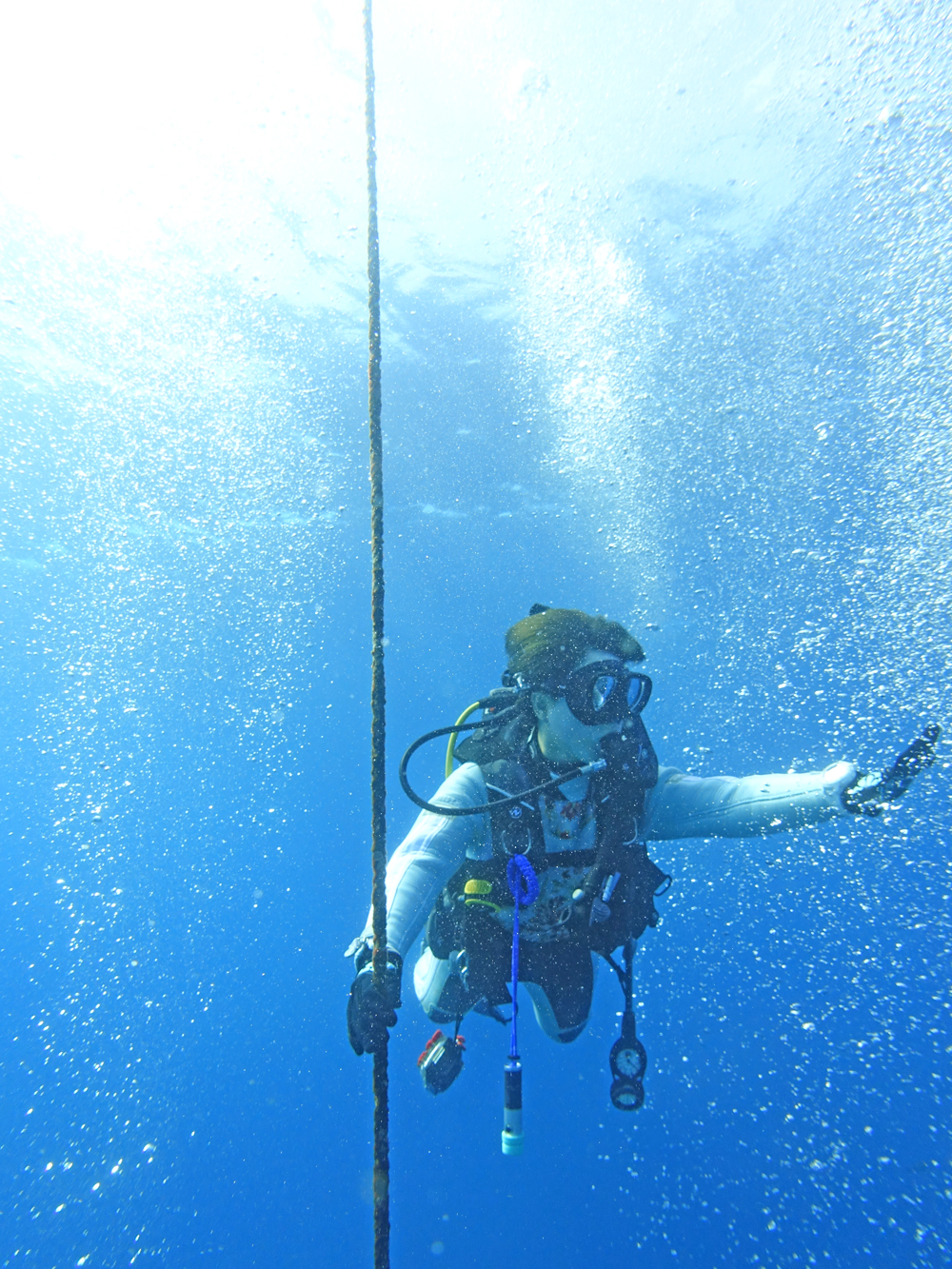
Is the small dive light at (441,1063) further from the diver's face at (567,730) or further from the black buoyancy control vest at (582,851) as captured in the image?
the diver's face at (567,730)

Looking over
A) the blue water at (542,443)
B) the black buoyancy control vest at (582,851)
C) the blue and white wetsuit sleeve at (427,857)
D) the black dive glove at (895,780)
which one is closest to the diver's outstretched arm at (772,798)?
the black dive glove at (895,780)

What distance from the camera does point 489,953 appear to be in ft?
10.8

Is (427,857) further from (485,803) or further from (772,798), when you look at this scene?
(772,798)

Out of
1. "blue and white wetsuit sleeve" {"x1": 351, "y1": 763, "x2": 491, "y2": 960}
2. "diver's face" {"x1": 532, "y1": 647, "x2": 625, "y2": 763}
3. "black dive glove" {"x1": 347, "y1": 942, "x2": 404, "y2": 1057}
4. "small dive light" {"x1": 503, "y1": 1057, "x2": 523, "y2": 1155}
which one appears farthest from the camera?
"diver's face" {"x1": 532, "y1": 647, "x2": 625, "y2": 763}

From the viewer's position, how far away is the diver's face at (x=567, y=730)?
3146 mm

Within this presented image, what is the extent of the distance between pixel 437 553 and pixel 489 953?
20.7 meters

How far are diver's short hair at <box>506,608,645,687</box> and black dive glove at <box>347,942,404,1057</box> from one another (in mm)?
1580

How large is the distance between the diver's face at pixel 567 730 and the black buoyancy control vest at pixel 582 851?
7cm

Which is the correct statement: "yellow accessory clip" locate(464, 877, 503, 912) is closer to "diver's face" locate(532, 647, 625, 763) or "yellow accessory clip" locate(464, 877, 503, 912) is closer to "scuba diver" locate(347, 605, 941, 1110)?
"scuba diver" locate(347, 605, 941, 1110)

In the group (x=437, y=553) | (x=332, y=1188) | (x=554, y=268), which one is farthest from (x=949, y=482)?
(x=332, y=1188)

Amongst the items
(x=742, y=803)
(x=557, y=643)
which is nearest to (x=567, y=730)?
(x=557, y=643)

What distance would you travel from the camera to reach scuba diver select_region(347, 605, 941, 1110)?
304 centimetres

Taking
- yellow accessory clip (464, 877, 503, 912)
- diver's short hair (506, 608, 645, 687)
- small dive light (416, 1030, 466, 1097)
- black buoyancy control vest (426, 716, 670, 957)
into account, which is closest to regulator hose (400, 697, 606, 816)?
black buoyancy control vest (426, 716, 670, 957)

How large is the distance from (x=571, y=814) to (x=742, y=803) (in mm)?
887
